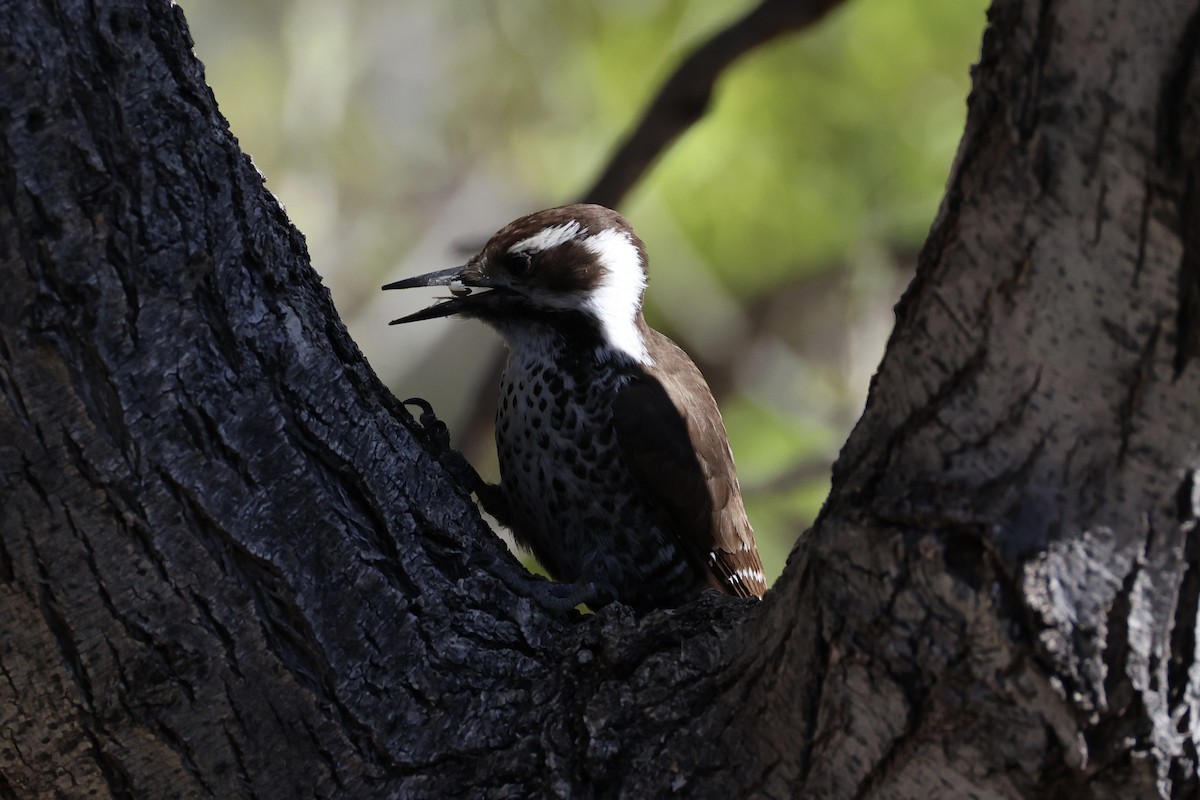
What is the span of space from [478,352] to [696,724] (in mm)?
5654

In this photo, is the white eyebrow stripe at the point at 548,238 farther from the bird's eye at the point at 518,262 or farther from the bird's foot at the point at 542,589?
the bird's foot at the point at 542,589

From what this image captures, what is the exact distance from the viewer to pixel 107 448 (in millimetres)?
1937

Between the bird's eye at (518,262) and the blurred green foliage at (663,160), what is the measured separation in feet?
4.26

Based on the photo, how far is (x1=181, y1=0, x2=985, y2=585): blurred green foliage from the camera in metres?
5.61

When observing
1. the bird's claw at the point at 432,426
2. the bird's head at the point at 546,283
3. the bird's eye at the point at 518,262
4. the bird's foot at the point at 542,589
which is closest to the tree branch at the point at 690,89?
the bird's head at the point at 546,283

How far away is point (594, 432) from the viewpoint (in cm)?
329

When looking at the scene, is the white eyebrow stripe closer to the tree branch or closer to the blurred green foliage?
the tree branch

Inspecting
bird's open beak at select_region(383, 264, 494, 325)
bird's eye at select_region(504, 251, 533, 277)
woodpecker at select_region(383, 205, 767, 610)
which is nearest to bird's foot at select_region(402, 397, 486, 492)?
woodpecker at select_region(383, 205, 767, 610)

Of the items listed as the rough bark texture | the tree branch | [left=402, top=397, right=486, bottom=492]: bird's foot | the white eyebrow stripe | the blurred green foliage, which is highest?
the blurred green foliage

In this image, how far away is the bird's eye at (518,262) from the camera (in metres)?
3.45

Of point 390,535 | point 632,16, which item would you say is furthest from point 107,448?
point 632,16

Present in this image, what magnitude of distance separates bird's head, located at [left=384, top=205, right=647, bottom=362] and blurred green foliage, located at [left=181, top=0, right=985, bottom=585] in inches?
50.3

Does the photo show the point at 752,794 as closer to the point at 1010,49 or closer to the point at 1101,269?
the point at 1101,269

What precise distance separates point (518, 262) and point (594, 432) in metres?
0.52
